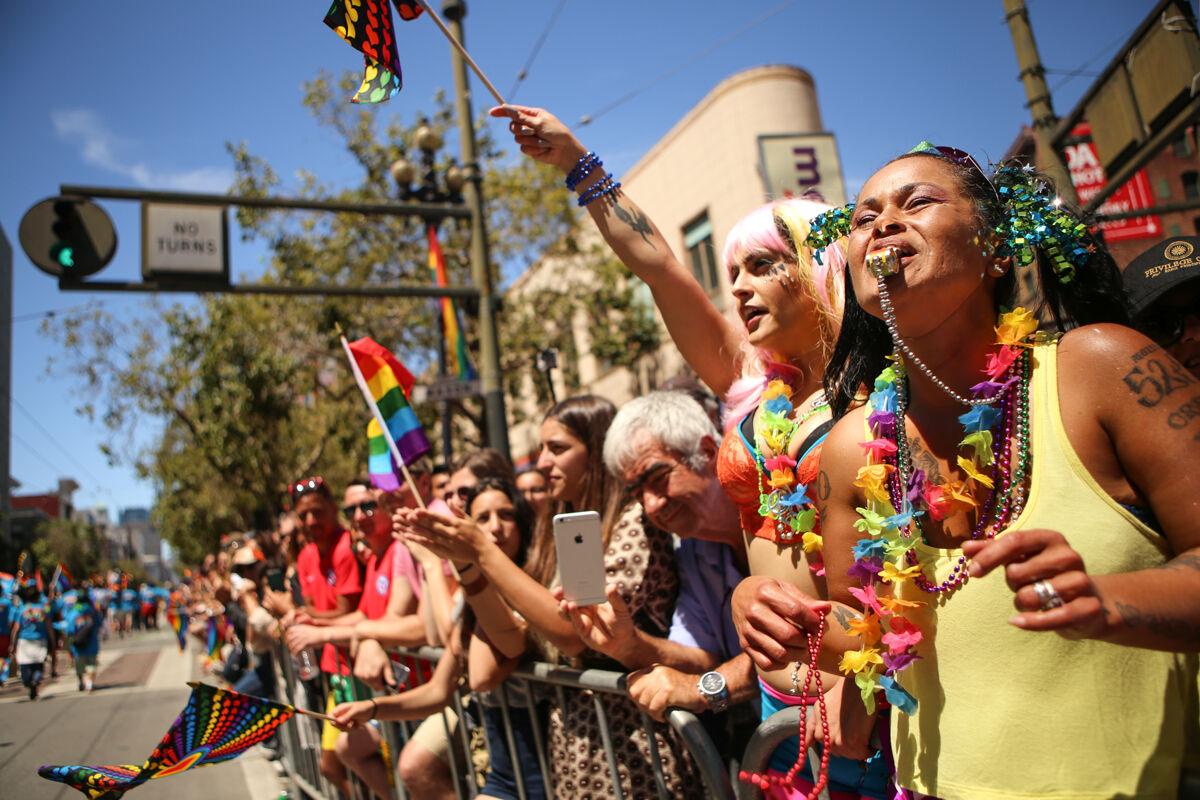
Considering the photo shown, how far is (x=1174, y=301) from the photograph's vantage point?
7.40 ft

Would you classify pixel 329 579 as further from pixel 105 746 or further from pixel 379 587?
pixel 105 746

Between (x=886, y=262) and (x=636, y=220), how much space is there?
Result: 4.20ft

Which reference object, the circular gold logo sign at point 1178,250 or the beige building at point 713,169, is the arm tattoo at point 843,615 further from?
the beige building at point 713,169

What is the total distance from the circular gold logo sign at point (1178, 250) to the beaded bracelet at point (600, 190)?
1.53m

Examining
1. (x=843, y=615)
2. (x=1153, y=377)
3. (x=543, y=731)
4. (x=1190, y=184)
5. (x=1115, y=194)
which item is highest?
(x=1190, y=184)

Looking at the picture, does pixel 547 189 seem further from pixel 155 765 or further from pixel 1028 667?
pixel 1028 667

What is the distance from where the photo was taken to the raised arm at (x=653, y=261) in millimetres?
2590

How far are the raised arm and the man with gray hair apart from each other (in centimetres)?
22

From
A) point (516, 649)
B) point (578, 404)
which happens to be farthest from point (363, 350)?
point (516, 649)

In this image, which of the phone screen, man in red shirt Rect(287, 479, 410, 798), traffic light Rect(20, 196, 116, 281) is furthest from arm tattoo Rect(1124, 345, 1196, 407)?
traffic light Rect(20, 196, 116, 281)

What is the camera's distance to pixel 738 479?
7.34 ft

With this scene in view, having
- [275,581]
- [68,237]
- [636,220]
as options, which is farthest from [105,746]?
[636,220]

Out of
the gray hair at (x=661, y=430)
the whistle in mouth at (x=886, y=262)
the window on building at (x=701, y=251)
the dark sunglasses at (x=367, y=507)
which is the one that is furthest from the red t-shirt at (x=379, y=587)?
the window on building at (x=701, y=251)

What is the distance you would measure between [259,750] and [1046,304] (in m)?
9.03
